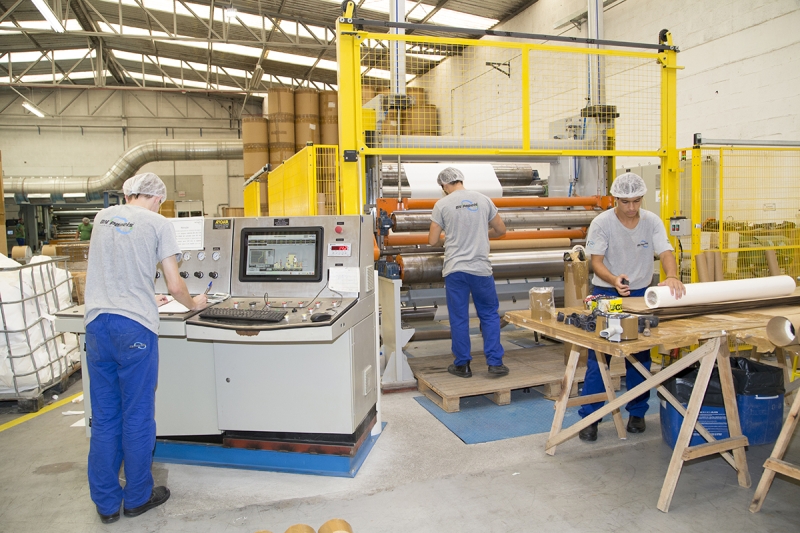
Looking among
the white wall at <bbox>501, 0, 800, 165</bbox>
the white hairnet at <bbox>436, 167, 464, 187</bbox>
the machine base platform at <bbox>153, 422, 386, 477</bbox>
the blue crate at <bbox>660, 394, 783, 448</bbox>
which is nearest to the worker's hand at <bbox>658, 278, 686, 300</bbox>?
the blue crate at <bbox>660, 394, 783, 448</bbox>

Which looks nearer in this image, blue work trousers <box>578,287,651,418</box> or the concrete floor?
the concrete floor

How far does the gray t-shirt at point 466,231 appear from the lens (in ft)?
13.8

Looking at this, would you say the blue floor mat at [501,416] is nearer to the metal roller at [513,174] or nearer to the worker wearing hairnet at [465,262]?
the worker wearing hairnet at [465,262]

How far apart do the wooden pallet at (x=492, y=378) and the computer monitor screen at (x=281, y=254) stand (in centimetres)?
145

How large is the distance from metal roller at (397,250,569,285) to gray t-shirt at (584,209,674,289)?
5.04ft

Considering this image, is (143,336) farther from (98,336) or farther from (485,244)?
(485,244)

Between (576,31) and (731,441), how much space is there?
27.2 ft

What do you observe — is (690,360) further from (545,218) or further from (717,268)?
(545,218)

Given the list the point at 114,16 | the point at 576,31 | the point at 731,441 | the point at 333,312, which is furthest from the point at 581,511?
the point at 114,16

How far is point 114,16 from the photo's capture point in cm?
1291

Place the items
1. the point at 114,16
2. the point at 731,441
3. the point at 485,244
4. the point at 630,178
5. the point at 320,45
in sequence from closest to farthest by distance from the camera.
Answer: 1. the point at 731,441
2. the point at 630,178
3. the point at 485,244
4. the point at 320,45
5. the point at 114,16

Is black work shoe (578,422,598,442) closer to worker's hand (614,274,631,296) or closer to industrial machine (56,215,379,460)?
worker's hand (614,274,631,296)

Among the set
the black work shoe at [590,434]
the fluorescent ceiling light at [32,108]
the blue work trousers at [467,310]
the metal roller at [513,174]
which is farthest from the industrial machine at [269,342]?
the fluorescent ceiling light at [32,108]

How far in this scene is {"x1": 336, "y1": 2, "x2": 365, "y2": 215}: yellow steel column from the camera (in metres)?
4.28
